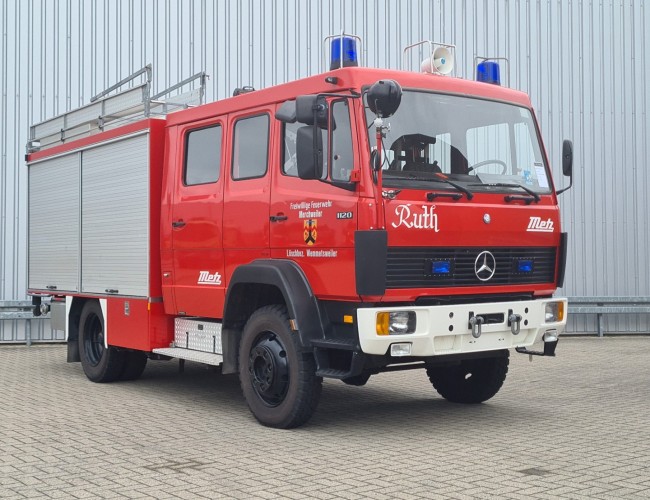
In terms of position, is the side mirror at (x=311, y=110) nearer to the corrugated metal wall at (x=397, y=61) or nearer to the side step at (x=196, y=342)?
the side step at (x=196, y=342)

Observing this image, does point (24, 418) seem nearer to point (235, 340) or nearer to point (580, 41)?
point (235, 340)

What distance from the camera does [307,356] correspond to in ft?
23.3

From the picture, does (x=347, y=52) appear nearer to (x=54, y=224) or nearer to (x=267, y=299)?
(x=267, y=299)

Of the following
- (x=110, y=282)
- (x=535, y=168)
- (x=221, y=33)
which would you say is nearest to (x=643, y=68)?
(x=221, y=33)

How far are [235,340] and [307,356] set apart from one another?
1046 millimetres

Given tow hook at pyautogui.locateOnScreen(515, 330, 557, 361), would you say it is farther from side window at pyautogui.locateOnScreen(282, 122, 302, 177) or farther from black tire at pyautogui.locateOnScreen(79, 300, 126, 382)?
black tire at pyautogui.locateOnScreen(79, 300, 126, 382)

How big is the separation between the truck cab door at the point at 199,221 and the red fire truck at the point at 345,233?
2 cm

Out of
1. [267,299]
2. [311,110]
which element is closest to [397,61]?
[267,299]

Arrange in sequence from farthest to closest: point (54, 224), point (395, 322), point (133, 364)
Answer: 1. point (54, 224)
2. point (133, 364)
3. point (395, 322)

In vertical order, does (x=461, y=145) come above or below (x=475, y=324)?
above

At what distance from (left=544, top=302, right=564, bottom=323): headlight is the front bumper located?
0.22 feet

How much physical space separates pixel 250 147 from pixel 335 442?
267 centimetres

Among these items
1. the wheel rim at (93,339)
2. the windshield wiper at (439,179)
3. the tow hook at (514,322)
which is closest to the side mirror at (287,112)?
the windshield wiper at (439,179)

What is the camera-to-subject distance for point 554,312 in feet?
25.2
